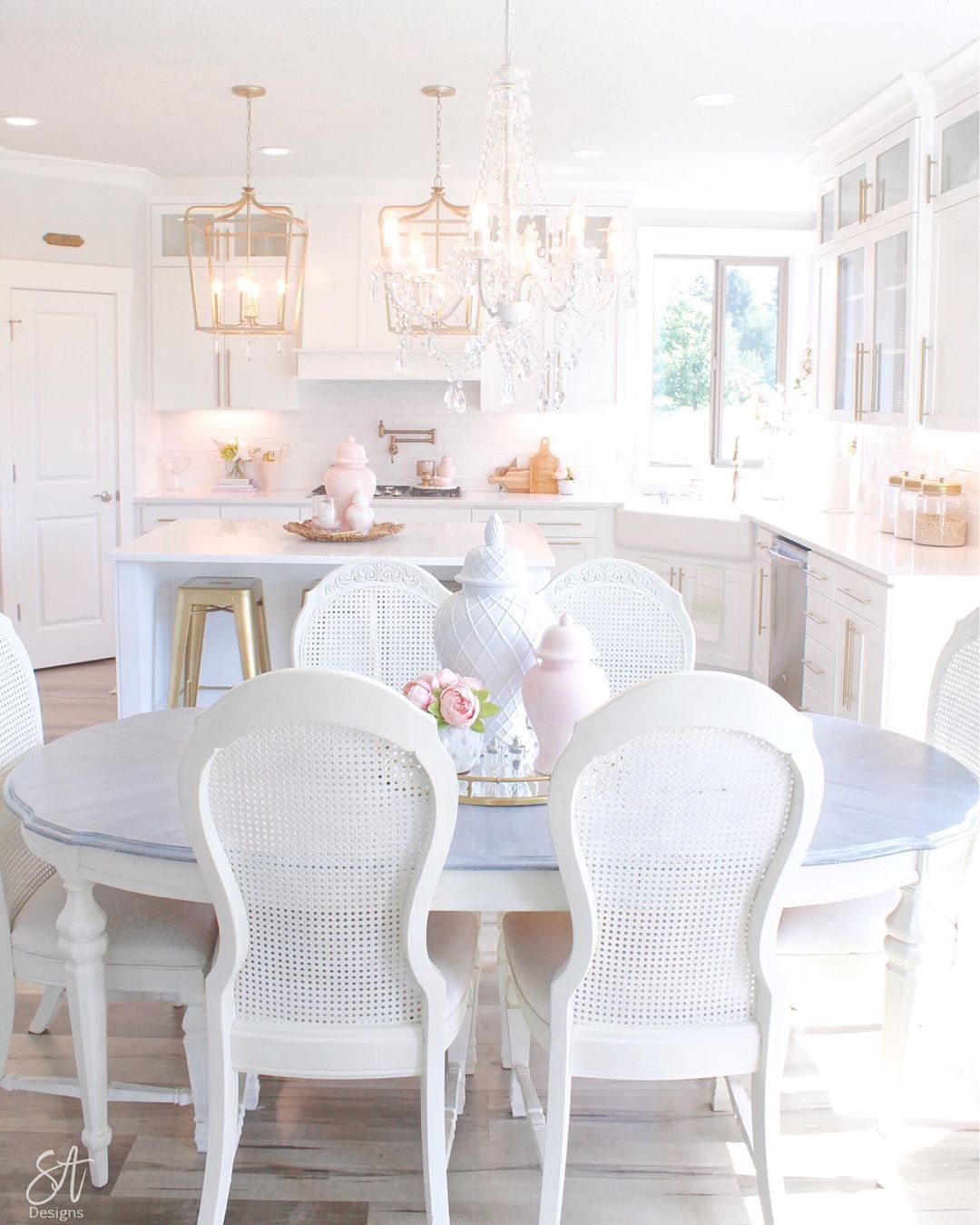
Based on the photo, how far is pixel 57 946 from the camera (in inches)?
86.4

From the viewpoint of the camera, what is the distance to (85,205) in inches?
254

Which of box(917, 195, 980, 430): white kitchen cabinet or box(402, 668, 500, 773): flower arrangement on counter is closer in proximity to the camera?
box(402, 668, 500, 773): flower arrangement on counter

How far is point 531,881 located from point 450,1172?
2.32 feet

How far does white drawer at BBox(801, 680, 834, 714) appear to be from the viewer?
4676mm

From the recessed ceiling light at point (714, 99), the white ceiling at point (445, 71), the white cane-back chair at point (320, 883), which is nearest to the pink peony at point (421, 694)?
the white cane-back chair at point (320, 883)

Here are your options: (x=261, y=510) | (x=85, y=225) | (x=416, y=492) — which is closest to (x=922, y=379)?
(x=416, y=492)

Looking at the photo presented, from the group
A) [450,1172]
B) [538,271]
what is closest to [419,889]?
[450,1172]

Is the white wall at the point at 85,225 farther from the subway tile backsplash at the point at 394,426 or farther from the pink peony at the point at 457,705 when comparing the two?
the pink peony at the point at 457,705

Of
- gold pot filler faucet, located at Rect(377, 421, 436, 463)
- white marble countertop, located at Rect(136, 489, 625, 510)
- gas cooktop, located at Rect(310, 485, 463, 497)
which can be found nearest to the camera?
white marble countertop, located at Rect(136, 489, 625, 510)

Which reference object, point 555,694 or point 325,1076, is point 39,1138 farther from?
point 555,694

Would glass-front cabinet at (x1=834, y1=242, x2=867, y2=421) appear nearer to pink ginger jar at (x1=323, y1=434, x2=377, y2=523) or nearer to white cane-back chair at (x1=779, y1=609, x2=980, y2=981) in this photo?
pink ginger jar at (x1=323, y1=434, x2=377, y2=523)

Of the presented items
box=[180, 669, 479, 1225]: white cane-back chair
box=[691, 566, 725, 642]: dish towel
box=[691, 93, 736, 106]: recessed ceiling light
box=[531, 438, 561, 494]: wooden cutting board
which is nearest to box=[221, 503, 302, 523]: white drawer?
box=[531, 438, 561, 494]: wooden cutting board

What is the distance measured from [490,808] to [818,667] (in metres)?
2.92

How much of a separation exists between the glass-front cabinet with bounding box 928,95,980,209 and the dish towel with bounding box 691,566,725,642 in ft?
7.17
